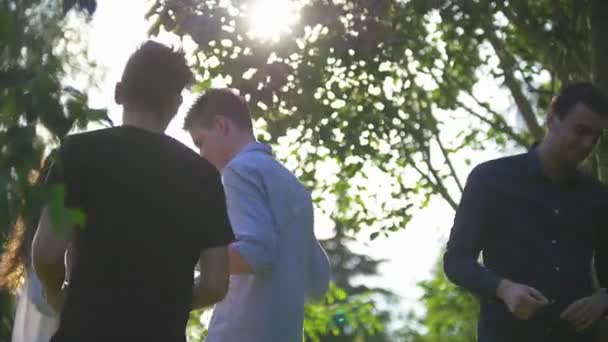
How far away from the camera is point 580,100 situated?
568 cm

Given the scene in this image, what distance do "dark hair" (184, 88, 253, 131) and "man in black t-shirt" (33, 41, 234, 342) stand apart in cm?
123

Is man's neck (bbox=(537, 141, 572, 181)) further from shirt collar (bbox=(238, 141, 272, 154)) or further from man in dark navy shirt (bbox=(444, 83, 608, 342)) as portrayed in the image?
shirt collar (bbox=(238, 141, 272, 154))

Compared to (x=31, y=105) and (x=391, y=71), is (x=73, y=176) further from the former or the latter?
(x=391, y=71)

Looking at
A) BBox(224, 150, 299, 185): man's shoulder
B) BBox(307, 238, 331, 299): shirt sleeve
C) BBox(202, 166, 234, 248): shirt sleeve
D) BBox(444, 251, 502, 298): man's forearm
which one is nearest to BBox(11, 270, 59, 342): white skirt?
BBox(224, 150, 299, 185): man's shoulder

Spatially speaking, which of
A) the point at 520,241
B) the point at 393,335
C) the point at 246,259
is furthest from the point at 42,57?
the point at 393,335

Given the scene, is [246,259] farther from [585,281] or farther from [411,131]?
[411,131]

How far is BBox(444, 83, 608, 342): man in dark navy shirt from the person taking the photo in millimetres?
5516

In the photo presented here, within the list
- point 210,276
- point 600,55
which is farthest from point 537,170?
point 600,55

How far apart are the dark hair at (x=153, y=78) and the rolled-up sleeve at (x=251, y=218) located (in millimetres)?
1011

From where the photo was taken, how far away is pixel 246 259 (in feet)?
17.8

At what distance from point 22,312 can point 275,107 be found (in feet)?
14.1

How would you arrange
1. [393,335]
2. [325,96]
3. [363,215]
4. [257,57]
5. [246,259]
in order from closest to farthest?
[246,259]
[257,57]
[325,96]
[363,215]
[393,335]

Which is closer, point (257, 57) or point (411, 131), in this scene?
point (257, 57)

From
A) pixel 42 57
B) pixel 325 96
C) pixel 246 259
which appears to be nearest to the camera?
pixel 42 57
